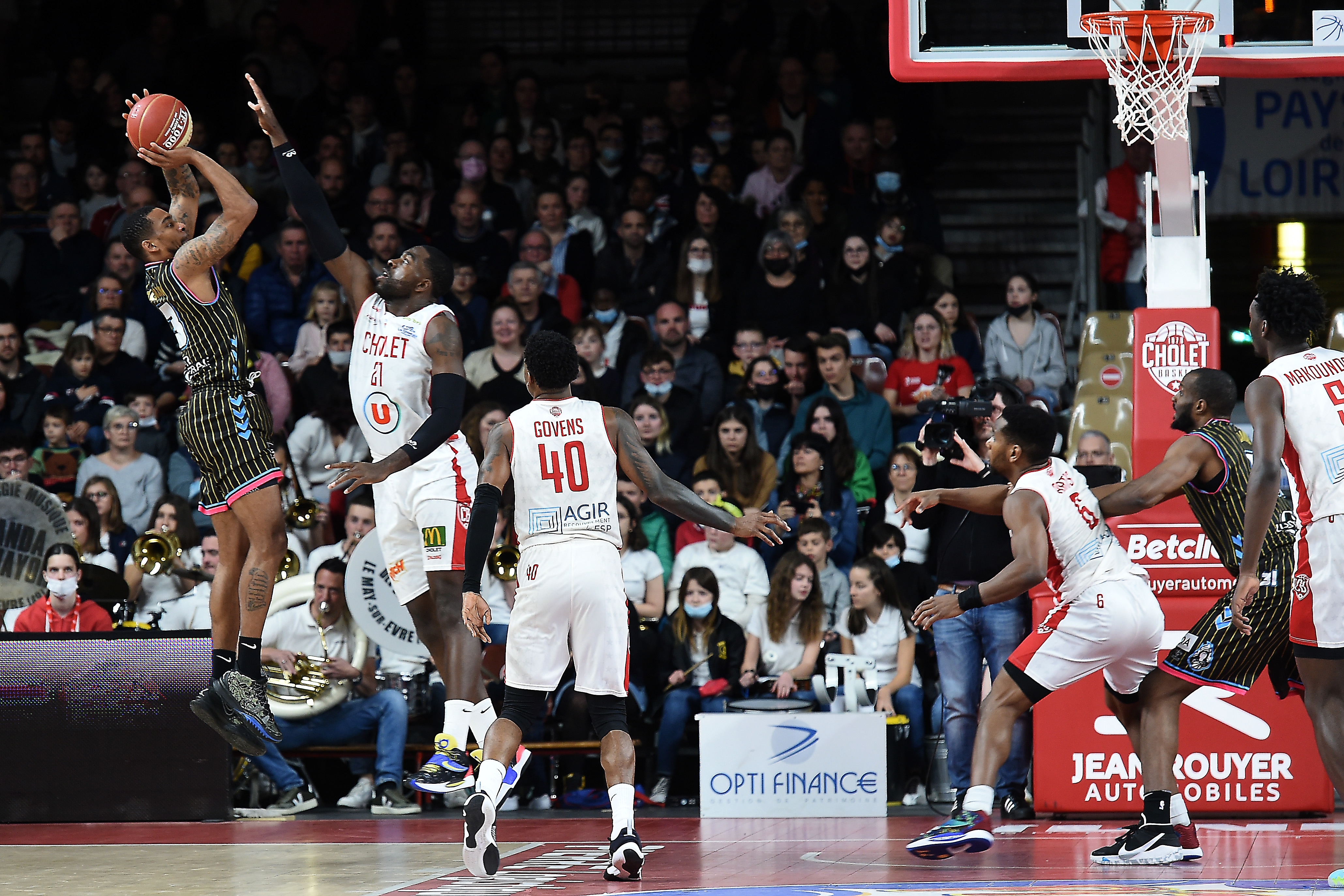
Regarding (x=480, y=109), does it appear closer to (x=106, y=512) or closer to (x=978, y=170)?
(x=978, y=170)

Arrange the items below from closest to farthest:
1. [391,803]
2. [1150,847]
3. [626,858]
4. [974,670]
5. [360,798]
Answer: [626,858]
[1150,847]
[974,670]
[391,803]
[360,798]

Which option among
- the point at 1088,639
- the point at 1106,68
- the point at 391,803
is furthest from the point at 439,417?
the point at 1106,68

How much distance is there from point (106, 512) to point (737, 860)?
6109 millimetres

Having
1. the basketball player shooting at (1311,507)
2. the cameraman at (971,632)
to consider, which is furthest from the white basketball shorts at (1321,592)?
the cameraman at (971,632)

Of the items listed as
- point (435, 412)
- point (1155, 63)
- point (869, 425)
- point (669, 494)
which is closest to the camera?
point (669, 494)

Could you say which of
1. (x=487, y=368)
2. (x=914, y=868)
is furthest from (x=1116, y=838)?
(x=487, y=368)

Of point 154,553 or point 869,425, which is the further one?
point 869,425

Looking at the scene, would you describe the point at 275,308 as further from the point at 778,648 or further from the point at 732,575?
the point at 778,648

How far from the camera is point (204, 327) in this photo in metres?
8.19

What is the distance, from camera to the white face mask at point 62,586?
11.2m

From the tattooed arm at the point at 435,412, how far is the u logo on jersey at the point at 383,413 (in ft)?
0.63

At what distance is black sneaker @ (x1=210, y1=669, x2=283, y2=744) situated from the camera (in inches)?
317

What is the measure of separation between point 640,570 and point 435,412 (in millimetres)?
3604

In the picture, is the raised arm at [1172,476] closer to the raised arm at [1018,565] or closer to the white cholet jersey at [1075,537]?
the white cholet jersey at [1075,537]
